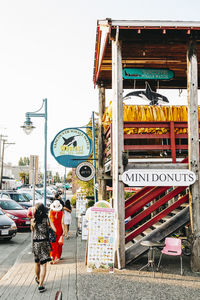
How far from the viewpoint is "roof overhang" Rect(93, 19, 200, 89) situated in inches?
312

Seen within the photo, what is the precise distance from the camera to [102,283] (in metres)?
6.59

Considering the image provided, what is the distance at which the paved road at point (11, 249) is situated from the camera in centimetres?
876

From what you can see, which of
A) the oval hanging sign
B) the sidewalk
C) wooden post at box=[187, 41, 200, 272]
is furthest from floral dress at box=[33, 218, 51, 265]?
the oval hanging sign

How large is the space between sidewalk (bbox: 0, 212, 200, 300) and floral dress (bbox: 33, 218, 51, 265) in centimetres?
62

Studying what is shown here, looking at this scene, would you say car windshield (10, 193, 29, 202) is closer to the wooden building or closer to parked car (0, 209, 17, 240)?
parked car (0, 209, 17, 240)

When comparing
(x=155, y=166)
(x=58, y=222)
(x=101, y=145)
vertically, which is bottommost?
(x=58, y=222)

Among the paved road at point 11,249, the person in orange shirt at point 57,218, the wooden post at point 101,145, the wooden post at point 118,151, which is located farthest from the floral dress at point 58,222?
the wooden post at point 101,145

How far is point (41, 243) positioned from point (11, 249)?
212 inches

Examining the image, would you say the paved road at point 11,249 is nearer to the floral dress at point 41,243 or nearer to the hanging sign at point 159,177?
the floral dress at point 41,243

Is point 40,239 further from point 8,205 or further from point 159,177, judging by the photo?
point 8,205

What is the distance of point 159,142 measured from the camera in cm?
980

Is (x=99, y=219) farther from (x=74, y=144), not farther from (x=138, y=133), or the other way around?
(x=74, y=144)

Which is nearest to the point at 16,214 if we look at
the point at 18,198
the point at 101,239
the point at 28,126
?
the point at 18,198

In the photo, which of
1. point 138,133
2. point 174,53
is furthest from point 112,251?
point 174,53
